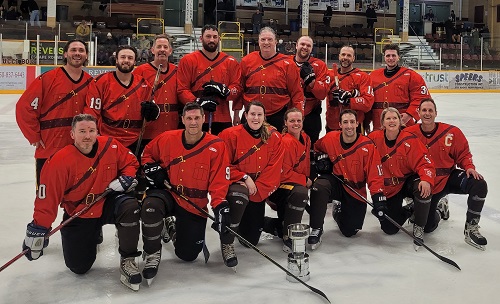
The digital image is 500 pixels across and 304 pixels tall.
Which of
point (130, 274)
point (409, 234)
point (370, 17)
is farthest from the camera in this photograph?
point (370, 17)

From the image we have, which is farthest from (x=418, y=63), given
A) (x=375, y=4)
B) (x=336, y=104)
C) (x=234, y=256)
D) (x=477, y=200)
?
(x=234, y=256)

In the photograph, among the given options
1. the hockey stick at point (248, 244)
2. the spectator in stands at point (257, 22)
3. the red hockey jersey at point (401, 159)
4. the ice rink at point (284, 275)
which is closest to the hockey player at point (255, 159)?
the ice rink at point (284, 275)

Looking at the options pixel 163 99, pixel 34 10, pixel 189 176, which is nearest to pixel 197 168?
pixel 189 176

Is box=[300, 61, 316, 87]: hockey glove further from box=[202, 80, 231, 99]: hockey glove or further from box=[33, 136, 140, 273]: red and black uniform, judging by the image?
box=[33, 136, 140, 273]: red and black uniform

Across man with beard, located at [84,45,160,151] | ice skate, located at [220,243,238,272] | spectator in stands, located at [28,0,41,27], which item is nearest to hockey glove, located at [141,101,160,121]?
man with beard, located at [84,45,160,151]

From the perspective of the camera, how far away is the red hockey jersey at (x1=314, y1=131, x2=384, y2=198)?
3.62m

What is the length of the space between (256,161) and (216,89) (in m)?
0.63

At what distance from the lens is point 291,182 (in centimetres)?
356

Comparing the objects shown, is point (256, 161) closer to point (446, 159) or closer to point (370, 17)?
point (446, 159)

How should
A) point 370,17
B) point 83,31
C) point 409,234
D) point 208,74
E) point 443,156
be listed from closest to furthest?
point 409,234, point 443,156, point 208,74, point 83,31, point 370,17

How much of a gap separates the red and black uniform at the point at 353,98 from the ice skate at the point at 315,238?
4.31ft

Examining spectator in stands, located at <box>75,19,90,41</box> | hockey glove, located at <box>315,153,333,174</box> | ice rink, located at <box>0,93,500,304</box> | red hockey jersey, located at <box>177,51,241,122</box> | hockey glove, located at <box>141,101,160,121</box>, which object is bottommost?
ice rink, located at <box>0,93,500,304</box>

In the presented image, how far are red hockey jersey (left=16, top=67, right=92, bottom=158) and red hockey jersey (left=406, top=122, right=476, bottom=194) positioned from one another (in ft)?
7.87

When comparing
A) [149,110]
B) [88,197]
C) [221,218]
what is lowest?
[221,218]
